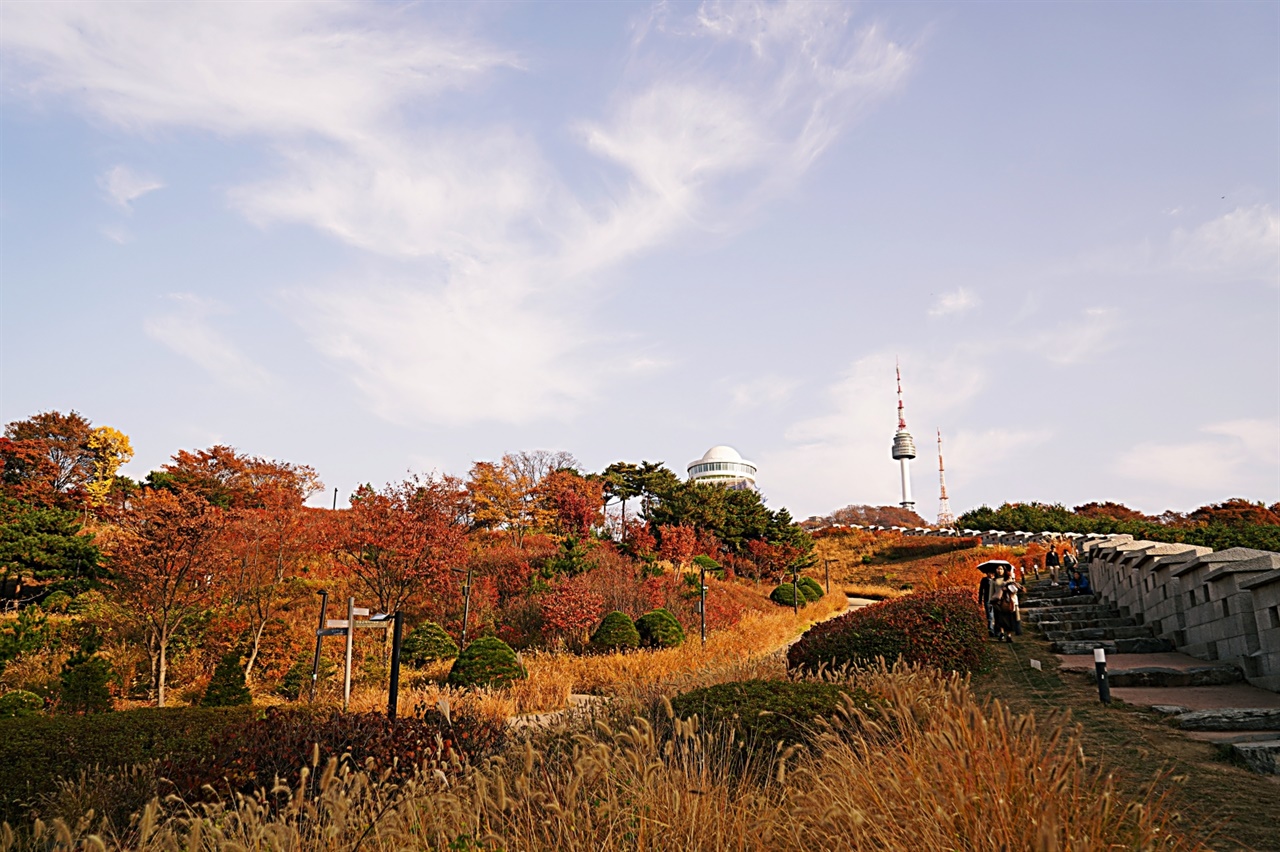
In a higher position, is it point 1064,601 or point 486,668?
point 1064,601

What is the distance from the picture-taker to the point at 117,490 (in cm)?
3709

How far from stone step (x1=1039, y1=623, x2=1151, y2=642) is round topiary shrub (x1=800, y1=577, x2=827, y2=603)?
15.5 m

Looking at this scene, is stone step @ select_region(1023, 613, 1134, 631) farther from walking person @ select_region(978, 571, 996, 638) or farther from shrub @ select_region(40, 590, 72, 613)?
shrub @ select_region(40, 590, 72, 613)

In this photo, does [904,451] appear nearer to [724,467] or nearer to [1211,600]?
[724,467]

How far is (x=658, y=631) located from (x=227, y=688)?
9618mm

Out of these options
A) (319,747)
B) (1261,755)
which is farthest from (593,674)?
(1261,755)

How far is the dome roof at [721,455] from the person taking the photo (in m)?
91.9

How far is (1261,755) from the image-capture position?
6.20 metres

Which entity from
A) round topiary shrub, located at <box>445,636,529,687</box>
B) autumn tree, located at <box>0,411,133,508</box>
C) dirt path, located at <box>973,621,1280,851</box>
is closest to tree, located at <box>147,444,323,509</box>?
autumn tree, located at <box>0,411,133,508</box>

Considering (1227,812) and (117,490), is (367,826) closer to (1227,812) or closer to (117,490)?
(1227,812)

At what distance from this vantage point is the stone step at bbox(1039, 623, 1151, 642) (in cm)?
1413

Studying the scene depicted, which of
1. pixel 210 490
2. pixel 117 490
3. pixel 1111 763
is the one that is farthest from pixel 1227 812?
pixel 117 490

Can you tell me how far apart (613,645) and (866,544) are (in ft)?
118

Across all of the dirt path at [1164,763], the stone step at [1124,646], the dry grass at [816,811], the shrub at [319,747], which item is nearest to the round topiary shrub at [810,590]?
the stone step at [1124,646]
